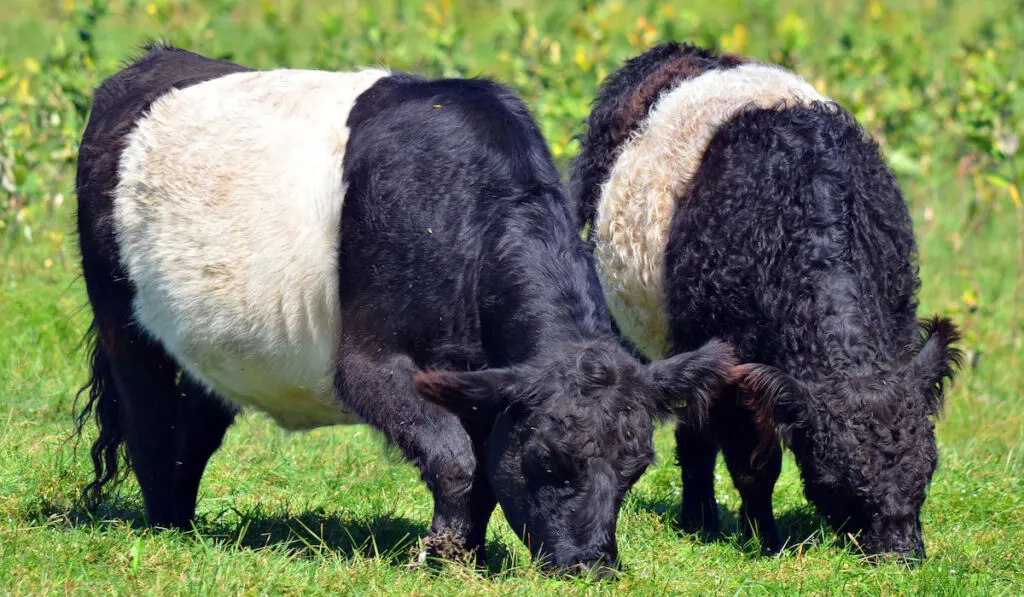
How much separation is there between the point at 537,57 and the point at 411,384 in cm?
729

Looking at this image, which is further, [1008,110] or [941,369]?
[1008,110]

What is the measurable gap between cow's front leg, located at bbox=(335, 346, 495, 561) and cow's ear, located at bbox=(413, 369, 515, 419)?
26 centimetres

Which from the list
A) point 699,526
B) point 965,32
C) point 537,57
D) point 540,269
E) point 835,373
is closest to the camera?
point 540,269

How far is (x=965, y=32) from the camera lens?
18422 millimetres

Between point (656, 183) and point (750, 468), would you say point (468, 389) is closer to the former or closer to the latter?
point (750, 468)

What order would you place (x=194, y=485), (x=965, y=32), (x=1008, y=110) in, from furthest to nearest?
(x=965, y=32) < (x=1008, y=110) < (x=194, y=485)

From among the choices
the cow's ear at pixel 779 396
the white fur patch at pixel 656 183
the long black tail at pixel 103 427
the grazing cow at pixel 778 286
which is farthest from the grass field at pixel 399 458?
the white fur patch at pixel 656 183

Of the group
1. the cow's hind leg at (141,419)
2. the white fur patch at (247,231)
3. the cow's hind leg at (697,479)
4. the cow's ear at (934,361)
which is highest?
the white fur patch at (247,231)

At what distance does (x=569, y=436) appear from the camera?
398 centimetres

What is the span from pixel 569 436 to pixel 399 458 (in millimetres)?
810

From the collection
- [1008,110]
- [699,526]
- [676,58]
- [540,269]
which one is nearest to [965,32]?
[1008,110]

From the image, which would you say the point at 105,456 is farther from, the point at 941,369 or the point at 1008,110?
the point at 1008,110

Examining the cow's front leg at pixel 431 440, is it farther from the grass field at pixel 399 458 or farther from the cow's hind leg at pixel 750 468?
the cow's hind leg at pixel 750 468

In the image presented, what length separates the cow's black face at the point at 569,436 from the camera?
3988 mm
